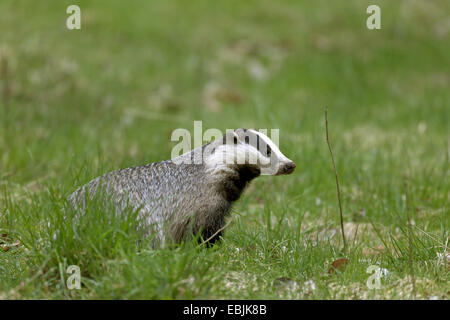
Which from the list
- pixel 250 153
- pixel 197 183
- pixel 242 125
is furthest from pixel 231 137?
pixel 242 125

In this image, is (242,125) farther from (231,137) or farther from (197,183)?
(197,183)

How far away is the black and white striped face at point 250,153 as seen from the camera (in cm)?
410

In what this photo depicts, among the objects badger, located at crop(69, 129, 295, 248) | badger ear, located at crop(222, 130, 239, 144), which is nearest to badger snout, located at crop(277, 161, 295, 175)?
badger, located at crop(69, 129, 295, 248)

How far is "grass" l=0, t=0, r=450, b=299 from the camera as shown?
3.35 meters

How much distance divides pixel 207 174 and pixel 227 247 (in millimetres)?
515

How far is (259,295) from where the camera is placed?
129 inches

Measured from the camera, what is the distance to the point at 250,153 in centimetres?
412

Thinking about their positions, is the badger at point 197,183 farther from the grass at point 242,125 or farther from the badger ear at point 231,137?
the grass at point 242,125

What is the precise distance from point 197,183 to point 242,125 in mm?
3781

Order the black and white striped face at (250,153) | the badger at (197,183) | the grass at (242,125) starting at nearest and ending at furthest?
the grass at (242,125), the badger at (197,183), the black and white striped face at (250,153)

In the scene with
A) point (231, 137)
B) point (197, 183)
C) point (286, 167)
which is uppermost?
point (231, 137)

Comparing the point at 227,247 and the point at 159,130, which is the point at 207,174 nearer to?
the point at 227,247

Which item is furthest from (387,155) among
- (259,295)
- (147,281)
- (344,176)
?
(147,281)

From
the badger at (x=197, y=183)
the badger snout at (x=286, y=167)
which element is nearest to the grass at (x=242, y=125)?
the badger at (x=197, y=183)
